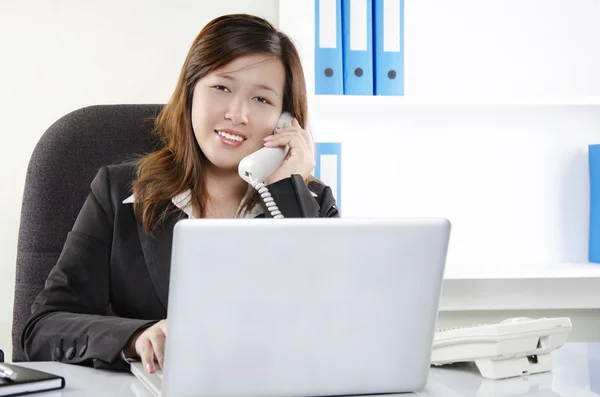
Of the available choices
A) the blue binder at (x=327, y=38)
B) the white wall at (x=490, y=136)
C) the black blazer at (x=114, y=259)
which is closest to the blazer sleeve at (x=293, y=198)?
the black blazer at (x=114, y=259)

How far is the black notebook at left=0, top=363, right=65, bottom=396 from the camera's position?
2.99ft

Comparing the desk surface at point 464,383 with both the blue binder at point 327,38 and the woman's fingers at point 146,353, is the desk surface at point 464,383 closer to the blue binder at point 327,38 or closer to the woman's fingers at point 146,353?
the woman's fingers at point 146,353

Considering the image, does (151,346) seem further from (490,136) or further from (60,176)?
(490,136)

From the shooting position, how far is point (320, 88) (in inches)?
84.9

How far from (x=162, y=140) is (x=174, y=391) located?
3.07 feet

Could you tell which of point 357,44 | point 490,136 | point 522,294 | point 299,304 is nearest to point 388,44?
point 357,44

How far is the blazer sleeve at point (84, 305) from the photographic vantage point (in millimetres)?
1121

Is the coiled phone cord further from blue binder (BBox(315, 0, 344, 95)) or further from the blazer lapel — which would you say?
blue binder (BBox(315, 0, 344, 95))

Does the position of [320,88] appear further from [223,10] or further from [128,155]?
[128,155]

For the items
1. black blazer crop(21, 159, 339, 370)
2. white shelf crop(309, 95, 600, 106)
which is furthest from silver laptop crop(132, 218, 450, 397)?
white shelf crop(309, 95, 600, 106)

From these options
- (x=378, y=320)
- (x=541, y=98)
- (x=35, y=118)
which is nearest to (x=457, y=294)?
(x=541, y=98)

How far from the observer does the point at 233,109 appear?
1597 mm

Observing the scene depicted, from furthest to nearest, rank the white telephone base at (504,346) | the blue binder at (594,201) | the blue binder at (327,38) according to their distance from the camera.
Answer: the blue binder at (594,201) → the blue binder at (327,38) → the white telephone base at (504,346)

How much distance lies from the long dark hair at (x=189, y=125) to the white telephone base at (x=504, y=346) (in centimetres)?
71
